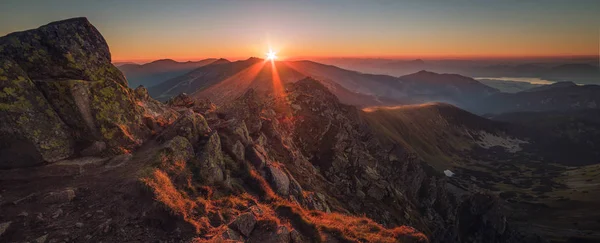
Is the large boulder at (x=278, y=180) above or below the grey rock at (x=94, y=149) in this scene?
below

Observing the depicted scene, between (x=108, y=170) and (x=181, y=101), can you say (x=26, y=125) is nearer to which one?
(x=108, y=170)

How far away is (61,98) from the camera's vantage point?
2050 centimetres

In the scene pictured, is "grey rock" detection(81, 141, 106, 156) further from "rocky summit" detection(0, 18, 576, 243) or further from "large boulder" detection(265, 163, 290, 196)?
"large boulder" detection(265, 163, 290, 196)

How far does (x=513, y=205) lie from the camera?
591 ft

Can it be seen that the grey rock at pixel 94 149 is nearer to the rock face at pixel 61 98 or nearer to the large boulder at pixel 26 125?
the rock face at pixel 61 98

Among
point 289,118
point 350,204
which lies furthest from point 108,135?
point 289,118

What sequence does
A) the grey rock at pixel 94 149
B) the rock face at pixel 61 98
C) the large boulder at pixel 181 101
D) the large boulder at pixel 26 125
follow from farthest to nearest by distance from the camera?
the large boulder at pixel 181 101 < the grey rock at pixel 94 149 < the rock face at pixel 61 98 < the large boulder at pixel 26 125

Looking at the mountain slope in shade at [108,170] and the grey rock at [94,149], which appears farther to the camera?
the grey rock at [94,149]

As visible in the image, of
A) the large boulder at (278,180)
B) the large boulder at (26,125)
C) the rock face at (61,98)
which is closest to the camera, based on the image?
the large boulder at (26,125)

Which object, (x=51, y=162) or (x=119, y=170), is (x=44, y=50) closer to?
(x=51, y=162)

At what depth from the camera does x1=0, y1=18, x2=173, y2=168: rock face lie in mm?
17766

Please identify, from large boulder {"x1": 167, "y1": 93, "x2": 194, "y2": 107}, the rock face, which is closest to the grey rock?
the rock face

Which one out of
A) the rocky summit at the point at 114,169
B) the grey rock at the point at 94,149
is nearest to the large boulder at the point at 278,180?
the rocky summit at the point at 114,169

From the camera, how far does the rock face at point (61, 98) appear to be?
1777 cm
